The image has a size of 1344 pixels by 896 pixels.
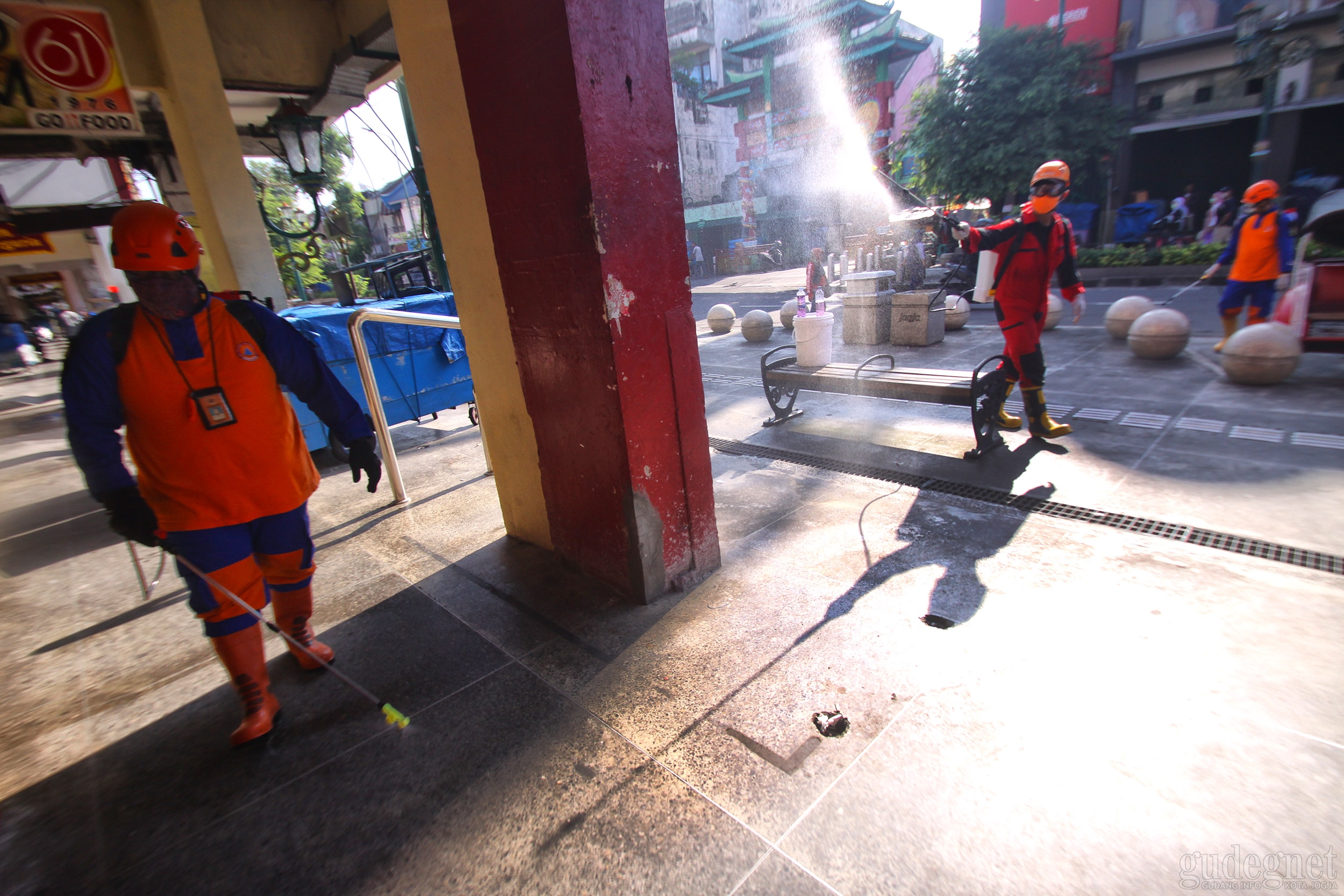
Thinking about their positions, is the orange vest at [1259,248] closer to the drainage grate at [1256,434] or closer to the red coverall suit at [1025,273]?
the drainage grate at [1256,434]

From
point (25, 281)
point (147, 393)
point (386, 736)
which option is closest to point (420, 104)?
point (147, 393)

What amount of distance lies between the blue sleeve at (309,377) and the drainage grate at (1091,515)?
3.41 metres

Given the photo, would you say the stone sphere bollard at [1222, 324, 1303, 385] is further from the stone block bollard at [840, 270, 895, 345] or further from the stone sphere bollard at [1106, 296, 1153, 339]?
the stone block bollard at [840, 270, 895, 345]

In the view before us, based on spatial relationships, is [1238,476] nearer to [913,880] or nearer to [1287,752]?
[1287,752]

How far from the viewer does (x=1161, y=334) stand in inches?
257

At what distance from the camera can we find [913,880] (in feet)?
5.57

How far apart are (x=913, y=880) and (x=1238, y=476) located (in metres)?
3.94

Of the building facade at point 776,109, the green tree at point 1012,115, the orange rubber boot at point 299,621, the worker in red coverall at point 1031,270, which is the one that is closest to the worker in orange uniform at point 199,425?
the orange rubber boot at point 299,621

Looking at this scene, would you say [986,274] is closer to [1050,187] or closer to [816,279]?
[1050,187]

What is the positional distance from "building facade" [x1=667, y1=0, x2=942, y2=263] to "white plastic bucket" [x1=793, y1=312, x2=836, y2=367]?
22397 millimetres

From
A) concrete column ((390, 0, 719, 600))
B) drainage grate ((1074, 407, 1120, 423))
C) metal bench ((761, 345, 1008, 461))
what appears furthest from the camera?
drainage grate ((1074, 407, 1120, 423))

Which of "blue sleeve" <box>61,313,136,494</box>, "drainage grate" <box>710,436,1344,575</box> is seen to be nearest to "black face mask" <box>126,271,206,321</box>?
"blue sleeve" <box>61,313,136,494</box>

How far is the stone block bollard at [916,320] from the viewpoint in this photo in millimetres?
8547

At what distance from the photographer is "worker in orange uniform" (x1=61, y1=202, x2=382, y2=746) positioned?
217 cm
